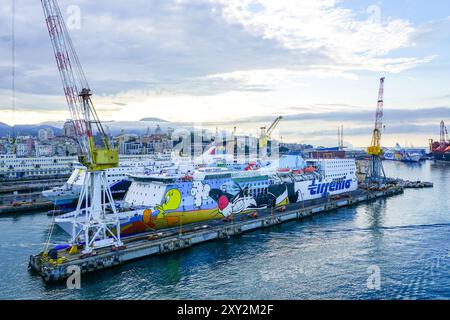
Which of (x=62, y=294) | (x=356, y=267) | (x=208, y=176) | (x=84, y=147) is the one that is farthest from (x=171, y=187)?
(x=356, y=267)

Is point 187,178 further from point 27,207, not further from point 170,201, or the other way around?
point 27,207

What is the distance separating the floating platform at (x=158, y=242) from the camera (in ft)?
62.5

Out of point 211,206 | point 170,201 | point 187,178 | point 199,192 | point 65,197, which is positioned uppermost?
point 187,178

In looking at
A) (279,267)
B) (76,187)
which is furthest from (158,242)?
(76,187)

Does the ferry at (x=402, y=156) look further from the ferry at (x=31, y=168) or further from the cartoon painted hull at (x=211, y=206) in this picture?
the ferry at (x=31, y=168)

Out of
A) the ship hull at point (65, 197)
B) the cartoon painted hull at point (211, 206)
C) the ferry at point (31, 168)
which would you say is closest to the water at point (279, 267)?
the cartoon painted hull at point (211, 206)

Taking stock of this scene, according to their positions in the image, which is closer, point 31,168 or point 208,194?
point 208,194

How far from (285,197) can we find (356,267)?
17.2 metres

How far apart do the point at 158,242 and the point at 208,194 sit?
7421 mm

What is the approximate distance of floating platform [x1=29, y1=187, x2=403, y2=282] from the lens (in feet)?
62.5

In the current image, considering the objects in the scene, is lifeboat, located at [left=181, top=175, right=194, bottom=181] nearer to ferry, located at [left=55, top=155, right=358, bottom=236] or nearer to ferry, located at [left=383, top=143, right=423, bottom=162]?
ferry, located at [left=55, top=155, right=358, bottom=236]

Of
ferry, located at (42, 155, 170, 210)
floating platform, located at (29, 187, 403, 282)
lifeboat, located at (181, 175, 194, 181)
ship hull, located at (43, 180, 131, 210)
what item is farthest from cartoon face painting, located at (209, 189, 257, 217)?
ship hull, located at (43, 180, 131, 210)

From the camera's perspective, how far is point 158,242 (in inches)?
898
